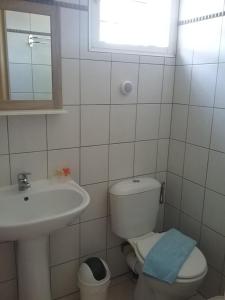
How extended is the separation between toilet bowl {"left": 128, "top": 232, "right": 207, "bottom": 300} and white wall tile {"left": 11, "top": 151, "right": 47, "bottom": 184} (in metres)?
0.75

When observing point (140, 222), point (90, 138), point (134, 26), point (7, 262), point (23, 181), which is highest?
point (134, 26)

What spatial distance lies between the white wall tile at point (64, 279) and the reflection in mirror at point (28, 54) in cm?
111

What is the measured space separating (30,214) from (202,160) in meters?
1.10

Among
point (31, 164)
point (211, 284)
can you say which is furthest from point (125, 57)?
point (211, 284)

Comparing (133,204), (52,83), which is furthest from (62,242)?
(52,83)

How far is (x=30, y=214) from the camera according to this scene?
1531 mm

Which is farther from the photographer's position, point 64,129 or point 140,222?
point 140,222

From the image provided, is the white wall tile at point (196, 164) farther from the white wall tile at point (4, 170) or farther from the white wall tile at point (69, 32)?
the white wall tile at point (4, 170)

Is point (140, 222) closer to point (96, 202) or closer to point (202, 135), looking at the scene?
point (96, 202)

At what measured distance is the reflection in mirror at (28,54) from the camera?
4.54ft

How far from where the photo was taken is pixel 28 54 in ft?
4.69

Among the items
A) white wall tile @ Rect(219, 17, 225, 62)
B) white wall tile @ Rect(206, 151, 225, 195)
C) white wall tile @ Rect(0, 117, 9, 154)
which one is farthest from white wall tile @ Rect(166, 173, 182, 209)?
white wall tile @ Rect(0, 117, 9, 154)

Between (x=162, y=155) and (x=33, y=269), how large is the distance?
114cm

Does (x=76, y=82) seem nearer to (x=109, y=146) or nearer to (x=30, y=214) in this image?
(x=109, y=146)
